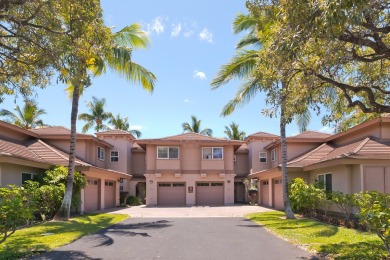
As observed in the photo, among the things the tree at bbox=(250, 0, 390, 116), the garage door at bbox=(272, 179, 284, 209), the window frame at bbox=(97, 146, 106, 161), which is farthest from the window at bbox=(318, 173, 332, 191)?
the window frame at bbox=(97, 146, 106, 161)

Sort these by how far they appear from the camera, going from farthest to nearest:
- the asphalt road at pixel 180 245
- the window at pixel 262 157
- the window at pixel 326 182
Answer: the window at pixel 262 157 < the window at pixel 326 182 < the asphalt road at pixel 180 245

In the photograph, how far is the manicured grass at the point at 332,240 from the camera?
1009 cm

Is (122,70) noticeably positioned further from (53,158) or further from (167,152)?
(167,152)

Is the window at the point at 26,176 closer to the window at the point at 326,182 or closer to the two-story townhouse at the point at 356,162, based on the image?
the two-story townhouse at the point at 356,162

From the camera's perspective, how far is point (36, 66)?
12.4 m

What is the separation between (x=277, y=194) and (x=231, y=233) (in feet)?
49.0

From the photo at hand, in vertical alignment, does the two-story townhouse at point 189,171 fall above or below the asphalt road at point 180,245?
above

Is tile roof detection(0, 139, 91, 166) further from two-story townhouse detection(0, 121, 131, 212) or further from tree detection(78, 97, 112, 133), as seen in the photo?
tree detection(78, 97, 112, 133)

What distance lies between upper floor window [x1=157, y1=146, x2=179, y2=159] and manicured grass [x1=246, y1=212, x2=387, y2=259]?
18770 mm

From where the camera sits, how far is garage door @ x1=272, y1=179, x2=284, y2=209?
28.2m

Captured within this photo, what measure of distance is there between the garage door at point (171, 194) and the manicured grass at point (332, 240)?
18688mm

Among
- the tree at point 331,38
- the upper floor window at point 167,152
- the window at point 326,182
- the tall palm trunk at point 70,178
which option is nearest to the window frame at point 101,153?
the upper floor window at point 167,152

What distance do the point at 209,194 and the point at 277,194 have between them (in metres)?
8.18

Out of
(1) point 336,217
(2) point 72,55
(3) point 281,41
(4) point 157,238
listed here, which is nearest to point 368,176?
(1) point 336,217
